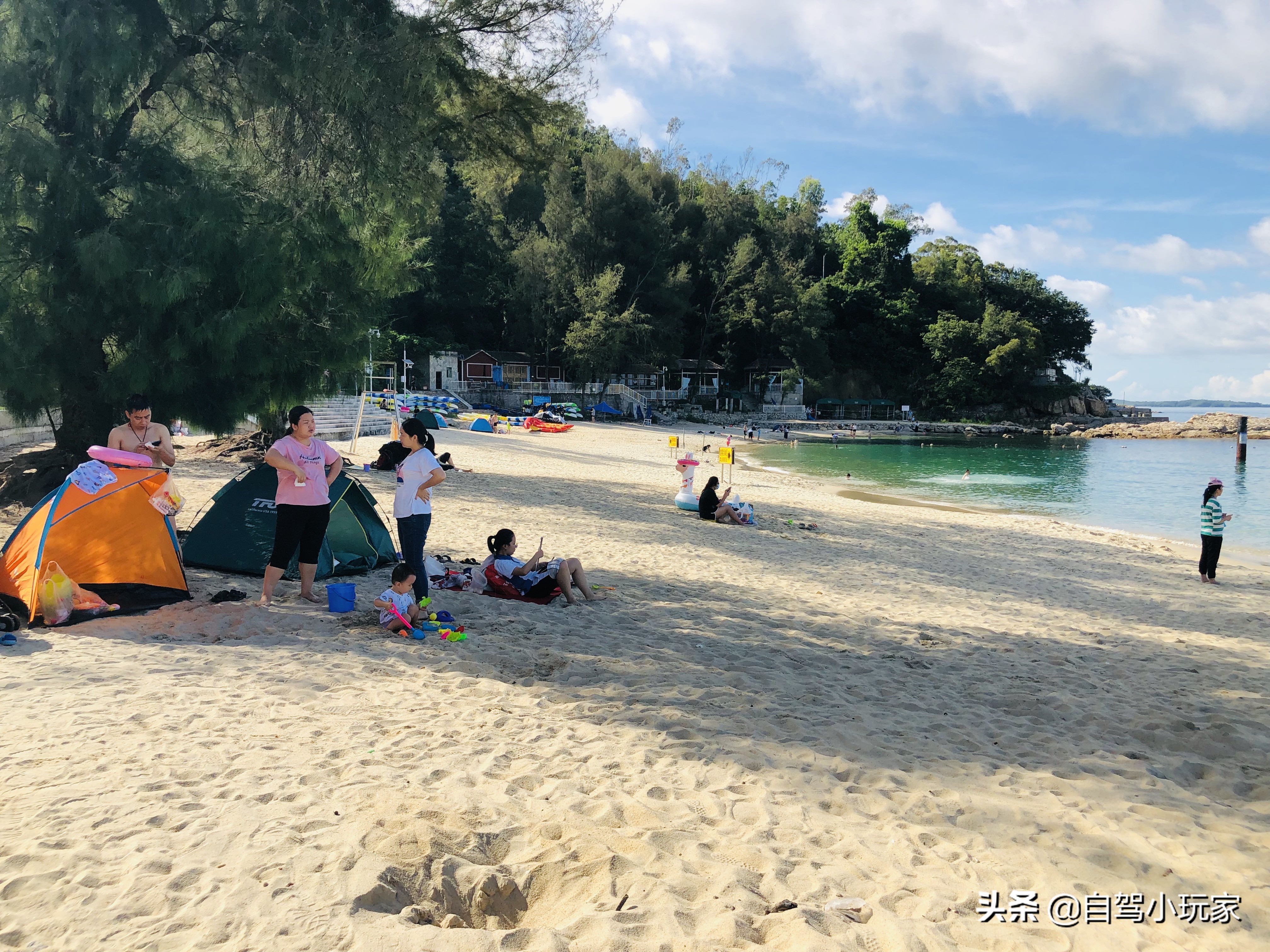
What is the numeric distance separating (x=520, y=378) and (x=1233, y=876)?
52.6 metres

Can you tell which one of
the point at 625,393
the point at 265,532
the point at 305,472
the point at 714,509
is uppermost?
the point at 625,393

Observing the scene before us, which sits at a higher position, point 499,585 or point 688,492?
point 688,492

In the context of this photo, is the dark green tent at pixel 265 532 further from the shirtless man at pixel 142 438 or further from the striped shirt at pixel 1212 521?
the striped shirt at pixel 1212 521

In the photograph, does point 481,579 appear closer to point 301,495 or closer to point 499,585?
point 499,585

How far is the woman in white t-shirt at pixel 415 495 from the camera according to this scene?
255 inches

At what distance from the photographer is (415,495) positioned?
6.50 m

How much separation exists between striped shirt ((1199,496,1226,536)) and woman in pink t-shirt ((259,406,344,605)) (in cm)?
1164

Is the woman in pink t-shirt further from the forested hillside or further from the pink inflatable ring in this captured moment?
the forested hillside

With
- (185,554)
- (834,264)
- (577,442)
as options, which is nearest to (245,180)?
(185,554)

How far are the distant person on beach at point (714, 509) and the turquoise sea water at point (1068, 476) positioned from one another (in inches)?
388

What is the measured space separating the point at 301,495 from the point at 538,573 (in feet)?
7.30

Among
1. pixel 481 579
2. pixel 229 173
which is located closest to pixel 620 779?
pixel 481 579

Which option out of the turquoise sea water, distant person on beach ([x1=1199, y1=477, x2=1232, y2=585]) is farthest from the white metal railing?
distant person on beach ([x1=1199, y1=477, x2=1232, y2=585])

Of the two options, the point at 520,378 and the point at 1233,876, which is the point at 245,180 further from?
the point at 520,378
